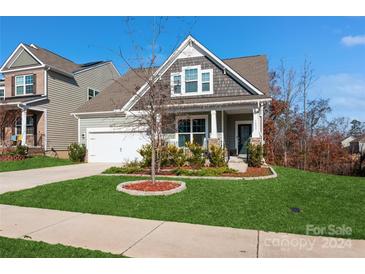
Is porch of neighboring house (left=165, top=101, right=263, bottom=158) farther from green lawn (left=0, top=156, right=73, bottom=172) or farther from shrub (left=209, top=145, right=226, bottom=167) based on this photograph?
green lawn (left=0, top=156, right=73, bottom=172)

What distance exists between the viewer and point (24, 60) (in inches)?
856

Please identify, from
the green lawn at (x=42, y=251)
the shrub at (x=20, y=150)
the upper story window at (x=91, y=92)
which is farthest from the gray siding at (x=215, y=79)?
the green lawn at (x=42, y=251)

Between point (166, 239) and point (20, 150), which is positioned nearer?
point (166, 239)

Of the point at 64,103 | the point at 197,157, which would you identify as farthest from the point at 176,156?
the point at 64,103

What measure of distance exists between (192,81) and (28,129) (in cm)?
1334

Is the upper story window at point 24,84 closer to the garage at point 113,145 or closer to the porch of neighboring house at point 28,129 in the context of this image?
the porch of neighboring house at point 28,129

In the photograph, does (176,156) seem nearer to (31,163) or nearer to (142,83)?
(142,83)

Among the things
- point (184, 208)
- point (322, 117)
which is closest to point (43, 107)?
point (184, 208)

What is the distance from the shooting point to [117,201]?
7043 mm

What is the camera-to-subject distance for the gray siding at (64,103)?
2134cm

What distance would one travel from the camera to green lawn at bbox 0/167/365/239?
219 inches

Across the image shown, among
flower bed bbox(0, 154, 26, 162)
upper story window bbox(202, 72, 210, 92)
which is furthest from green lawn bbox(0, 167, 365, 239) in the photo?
flower bed bbox(0, 154, 26, 162)

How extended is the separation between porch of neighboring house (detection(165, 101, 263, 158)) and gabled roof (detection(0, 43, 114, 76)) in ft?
37.3

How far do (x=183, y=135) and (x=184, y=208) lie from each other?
11.0 m
